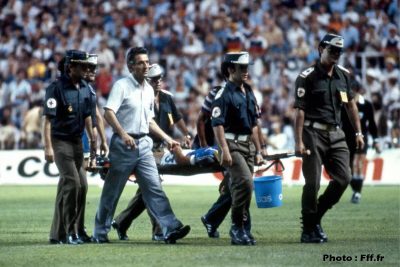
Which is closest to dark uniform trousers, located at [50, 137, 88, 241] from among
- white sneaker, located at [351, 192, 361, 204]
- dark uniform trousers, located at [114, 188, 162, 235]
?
dark uniform trousers, located at [114, 188, 162, 235]

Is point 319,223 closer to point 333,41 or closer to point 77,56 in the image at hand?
point 333,41

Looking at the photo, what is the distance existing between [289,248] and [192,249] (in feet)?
3.61

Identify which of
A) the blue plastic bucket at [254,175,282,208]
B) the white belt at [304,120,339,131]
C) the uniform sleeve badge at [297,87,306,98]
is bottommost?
the blue plastic bucket at [254,175,282,208]

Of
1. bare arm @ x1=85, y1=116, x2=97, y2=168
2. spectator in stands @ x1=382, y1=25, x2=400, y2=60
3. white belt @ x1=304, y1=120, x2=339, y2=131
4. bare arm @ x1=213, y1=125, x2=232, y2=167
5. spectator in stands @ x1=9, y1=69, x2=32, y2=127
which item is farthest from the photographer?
spectator in stands @ x1=9, y1=69, x2=32, y2=127

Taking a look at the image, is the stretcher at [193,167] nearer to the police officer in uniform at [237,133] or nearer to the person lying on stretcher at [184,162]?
the person lying on stretcher at [184,162]

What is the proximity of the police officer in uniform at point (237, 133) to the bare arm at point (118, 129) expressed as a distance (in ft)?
3.21

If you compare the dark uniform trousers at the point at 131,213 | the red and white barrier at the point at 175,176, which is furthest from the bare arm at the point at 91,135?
the red and white barrier at the point at 175,176

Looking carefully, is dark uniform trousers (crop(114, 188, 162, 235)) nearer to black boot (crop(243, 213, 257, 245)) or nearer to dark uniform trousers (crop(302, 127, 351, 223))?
black boot (crop(243, 213, 257, 245))

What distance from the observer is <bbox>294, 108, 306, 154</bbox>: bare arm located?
1451cm

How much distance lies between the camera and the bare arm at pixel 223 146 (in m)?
14.2

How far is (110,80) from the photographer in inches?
1336

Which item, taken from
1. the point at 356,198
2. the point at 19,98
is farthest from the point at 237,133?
the point at 19,98

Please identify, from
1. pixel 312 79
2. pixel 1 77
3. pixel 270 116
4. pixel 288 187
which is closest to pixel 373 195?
pixel 288 187

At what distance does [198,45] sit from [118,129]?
2043 centimetres
